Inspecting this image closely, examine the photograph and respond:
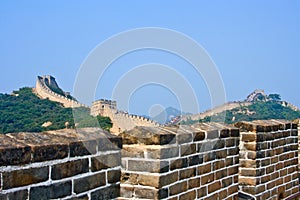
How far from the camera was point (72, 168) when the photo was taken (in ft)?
7.33

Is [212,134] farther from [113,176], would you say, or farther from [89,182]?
[89,182]

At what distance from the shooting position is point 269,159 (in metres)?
4.53

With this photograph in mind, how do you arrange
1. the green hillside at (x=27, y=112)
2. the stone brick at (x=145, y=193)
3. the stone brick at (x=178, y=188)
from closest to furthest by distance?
the stone brick at (x=145, y=193), the stone brick at (x=178, y=188), the green hillside at (x=27, y=112)

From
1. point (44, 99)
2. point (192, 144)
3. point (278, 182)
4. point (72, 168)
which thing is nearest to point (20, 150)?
point (72, 168)

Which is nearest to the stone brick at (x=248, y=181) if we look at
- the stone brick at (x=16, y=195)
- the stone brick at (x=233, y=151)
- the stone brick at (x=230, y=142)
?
the stone brick at (x=233, y=151)

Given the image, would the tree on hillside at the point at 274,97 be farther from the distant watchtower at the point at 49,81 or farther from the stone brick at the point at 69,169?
the stone brick at the point at 69,169

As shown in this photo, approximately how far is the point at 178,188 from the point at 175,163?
0.62ft

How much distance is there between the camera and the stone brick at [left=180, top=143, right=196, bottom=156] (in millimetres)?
3123

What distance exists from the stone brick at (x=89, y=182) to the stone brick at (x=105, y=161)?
45mm

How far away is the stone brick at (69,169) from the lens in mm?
2121

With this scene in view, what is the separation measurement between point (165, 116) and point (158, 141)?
1323 mm

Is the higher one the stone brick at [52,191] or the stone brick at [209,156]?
the stone brick at [209,156]

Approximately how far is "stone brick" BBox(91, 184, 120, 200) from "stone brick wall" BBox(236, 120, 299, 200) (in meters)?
1.98

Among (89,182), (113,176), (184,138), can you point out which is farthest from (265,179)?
(89,182)
